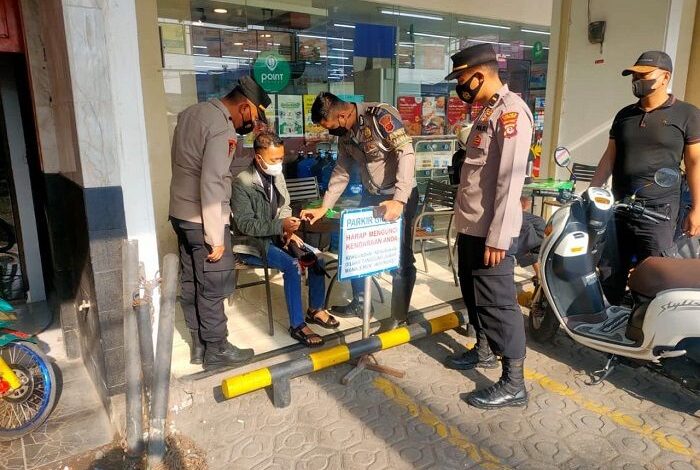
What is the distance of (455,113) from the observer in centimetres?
855

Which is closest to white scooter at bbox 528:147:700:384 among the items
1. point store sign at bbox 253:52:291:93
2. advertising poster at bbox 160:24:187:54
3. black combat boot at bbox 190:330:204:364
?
black combat boot at bbox 190:330:204:364

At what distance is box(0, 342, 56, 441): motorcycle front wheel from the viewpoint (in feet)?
9.50

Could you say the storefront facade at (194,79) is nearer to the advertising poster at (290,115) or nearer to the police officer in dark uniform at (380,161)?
the advertising poster at (290,115)

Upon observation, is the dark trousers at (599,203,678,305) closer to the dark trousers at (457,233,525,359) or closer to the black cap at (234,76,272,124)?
the dark trousers at (457,233,525,359)

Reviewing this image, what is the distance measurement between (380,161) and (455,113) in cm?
515

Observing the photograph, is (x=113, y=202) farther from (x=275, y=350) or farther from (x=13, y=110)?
(x=13, y=110)

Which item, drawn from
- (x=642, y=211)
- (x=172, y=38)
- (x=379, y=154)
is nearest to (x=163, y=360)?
(x=379, y=154)

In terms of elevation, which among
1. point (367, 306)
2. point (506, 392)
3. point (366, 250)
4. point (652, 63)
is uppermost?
point (652, 63)

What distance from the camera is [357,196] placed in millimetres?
6430

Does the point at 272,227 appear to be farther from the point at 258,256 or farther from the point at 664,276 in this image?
the point at 664,276

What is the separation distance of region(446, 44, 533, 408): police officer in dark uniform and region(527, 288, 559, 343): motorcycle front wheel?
2.73 ft

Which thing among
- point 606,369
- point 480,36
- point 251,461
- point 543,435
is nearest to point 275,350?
point 251,461

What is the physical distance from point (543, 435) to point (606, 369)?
2.41ft

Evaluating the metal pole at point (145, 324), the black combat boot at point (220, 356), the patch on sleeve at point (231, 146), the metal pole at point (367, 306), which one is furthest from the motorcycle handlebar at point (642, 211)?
the metal pole at point (145, 324)
